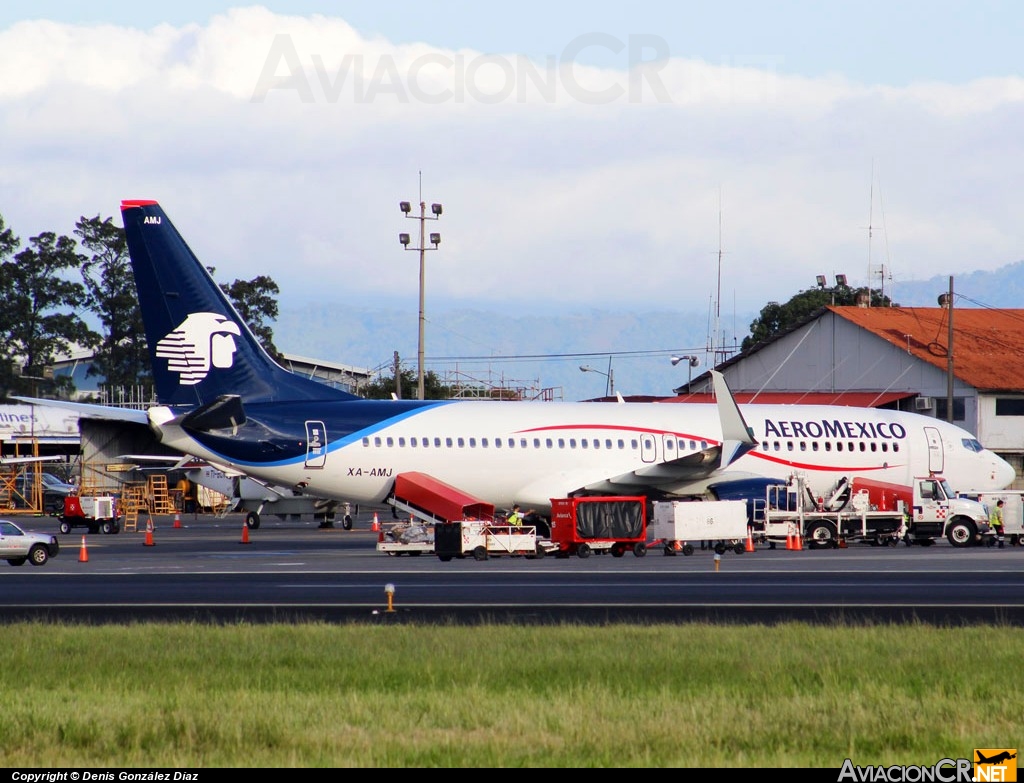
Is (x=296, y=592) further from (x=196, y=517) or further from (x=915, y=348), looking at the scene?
(x=915, y=348)

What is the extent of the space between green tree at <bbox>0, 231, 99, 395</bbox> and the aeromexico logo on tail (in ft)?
223

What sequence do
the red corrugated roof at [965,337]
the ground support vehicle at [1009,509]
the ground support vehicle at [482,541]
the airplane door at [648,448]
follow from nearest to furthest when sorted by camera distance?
the ground support vehicle at [482,541] < the airplane door at [648,448] < the ground support vehicle at [1009,509] < the red corrugated roof at [965,337]

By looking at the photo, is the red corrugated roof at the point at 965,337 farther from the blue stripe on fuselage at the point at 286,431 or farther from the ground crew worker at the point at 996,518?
the blue stripe on fuselage at the point at 286,431

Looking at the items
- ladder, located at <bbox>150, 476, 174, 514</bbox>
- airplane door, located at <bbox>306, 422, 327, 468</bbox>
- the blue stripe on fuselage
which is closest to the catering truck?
the blue stripe on fuselage

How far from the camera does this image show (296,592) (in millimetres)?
25172

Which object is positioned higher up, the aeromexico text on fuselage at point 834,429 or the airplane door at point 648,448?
the aeromexico text on fuselage at point 834,429

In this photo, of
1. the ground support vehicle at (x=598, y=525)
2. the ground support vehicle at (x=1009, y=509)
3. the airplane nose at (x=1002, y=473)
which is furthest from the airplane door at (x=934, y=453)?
the ground support vehicle at (x=598, y=525)

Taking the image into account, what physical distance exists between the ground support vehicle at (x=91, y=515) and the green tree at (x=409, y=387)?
1381 inches

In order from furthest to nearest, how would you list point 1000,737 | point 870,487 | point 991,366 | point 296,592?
point 991,366 → point 870,487 → point 296,592 → point 1000,737

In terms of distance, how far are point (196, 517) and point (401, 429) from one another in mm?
38609

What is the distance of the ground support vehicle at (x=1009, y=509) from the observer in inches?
1687

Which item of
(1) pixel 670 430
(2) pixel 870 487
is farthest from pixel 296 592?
(2) pixel 870 487

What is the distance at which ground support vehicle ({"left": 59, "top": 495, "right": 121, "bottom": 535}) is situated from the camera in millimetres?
56094

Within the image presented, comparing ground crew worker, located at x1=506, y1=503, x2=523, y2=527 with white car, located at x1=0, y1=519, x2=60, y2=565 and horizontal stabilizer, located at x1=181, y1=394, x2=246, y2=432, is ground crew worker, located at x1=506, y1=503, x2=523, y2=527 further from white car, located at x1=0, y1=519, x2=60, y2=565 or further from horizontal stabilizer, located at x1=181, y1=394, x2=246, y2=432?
white car, located at x1=0, y1=519, x2=60, y2=565
